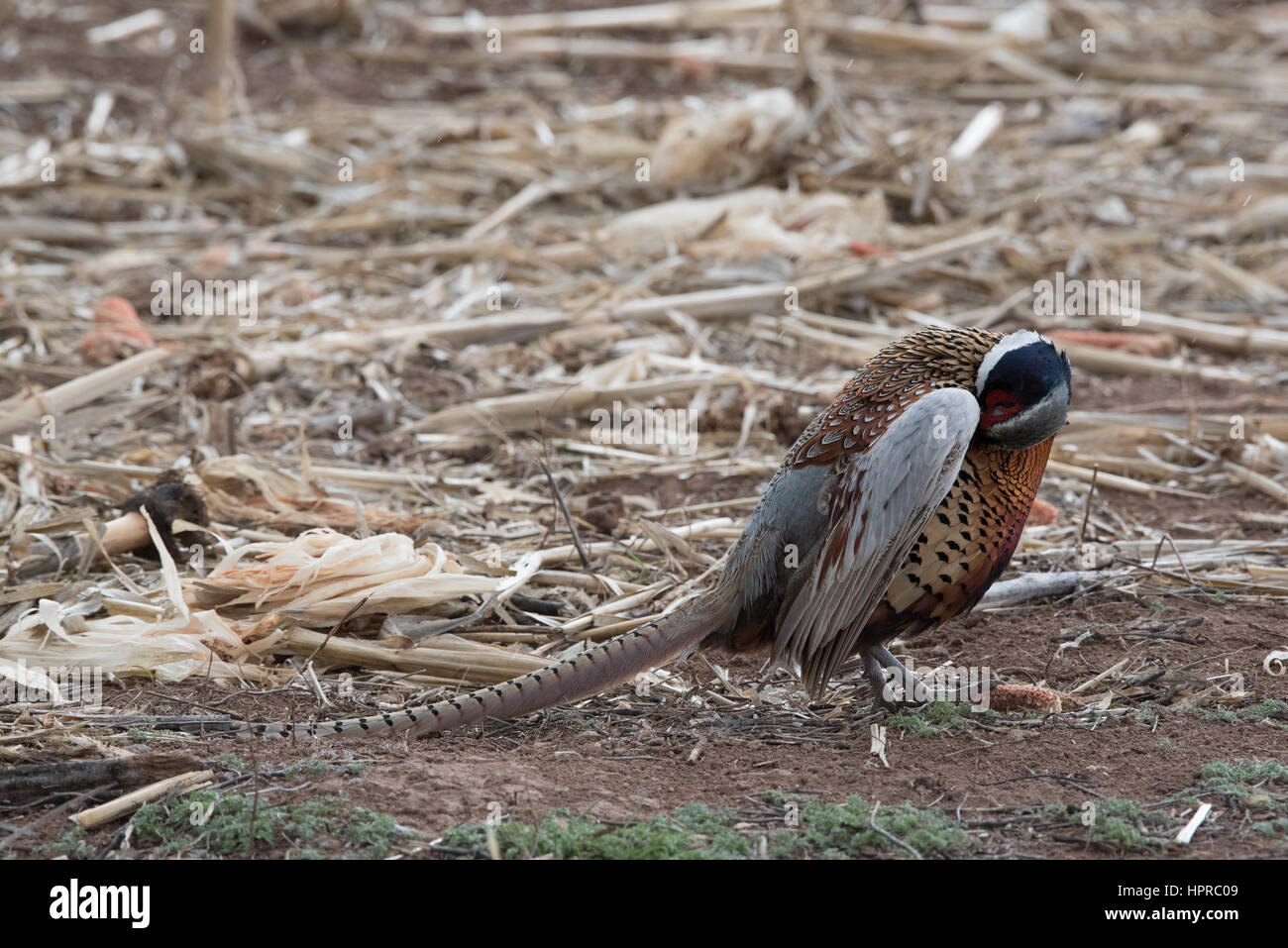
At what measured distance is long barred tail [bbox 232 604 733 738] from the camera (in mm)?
3691

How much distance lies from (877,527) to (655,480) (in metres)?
2.34

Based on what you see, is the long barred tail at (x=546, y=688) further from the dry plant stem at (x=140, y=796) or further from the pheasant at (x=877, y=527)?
the dry plant stem at (x=140, y=796)

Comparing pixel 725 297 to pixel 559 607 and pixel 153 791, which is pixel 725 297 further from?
pixel 153 791

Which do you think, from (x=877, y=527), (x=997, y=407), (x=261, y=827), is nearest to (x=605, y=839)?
(x=261, y=827)

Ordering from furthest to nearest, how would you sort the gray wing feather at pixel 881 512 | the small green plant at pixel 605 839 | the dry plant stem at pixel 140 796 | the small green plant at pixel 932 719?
the small green plant at pixel 932 719 < the gray wing feather at pixel 881 512 < the dry plant stem at pixel 140 796 < the small green plant at pixel 605 839

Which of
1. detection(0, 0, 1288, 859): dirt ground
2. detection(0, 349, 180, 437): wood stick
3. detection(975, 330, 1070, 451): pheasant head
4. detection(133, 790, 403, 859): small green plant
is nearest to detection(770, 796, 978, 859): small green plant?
detection(0, 0, 1288, 859): dirt ground

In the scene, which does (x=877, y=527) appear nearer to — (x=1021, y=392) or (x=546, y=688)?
(x=1021, y=392)

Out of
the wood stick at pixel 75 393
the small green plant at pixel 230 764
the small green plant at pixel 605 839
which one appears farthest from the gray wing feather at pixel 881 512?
the wood stick at pixel 75 393

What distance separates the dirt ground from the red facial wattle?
80 cm

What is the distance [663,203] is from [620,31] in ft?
18.6

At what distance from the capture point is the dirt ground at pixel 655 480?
3.34 m

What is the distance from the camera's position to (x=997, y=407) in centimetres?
369

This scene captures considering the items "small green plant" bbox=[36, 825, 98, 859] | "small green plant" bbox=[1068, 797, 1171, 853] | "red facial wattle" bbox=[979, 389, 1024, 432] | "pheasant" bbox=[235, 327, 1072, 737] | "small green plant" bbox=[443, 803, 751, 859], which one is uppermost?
"red facial wattle" bbox=[979, 389, 1024, 432]

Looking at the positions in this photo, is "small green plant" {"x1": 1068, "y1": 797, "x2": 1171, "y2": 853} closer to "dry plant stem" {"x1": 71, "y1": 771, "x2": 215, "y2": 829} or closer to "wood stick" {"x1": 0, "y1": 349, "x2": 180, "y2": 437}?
"dry plant stem" {"x1": 71, "y1": 771, "x2": 215, "y2": 829}
